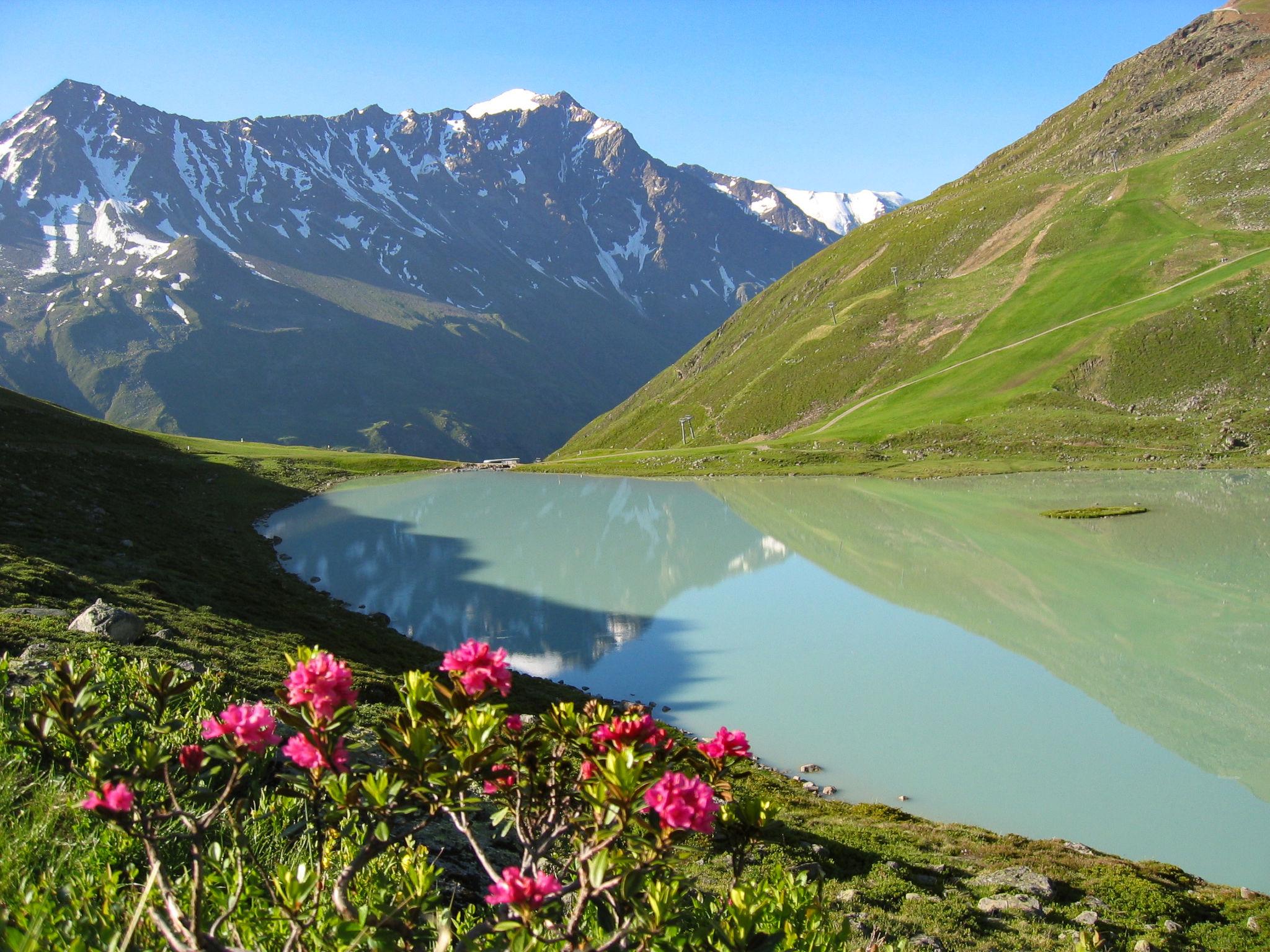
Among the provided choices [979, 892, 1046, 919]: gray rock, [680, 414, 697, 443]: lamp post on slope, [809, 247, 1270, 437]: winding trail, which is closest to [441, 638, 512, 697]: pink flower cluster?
[979, 892, 1046, 919]: gray rock

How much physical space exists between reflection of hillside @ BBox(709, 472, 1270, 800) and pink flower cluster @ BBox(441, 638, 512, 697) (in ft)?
67.2

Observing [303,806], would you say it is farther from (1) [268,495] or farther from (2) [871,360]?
(2) [871,360]

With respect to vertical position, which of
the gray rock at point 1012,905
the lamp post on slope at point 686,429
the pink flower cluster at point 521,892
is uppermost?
the lamp post on slope at point 686,429

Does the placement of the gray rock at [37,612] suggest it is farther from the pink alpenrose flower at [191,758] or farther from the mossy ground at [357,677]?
the pink alpenrose flower at [191,758]

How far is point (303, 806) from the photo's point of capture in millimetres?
7598

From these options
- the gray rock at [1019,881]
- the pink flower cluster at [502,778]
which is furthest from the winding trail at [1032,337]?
the pink flower cluster at [502,778]

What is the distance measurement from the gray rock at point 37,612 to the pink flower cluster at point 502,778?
1908 centimetres

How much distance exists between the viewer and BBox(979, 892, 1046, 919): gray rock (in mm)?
10609

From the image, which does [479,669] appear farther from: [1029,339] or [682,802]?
[1029,339]

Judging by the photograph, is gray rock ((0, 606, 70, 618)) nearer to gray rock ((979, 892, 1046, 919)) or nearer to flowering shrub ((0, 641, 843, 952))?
flowering shrub ((0, 641, 843, 952))

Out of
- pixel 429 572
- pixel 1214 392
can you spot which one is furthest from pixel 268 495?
pixel 1214 392

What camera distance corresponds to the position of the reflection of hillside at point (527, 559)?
3466 centimetres

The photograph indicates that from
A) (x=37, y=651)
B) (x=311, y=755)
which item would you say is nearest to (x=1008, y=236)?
(x=37, y=651)

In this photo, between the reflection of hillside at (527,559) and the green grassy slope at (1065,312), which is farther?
the green grassy slope at (1065,312)
